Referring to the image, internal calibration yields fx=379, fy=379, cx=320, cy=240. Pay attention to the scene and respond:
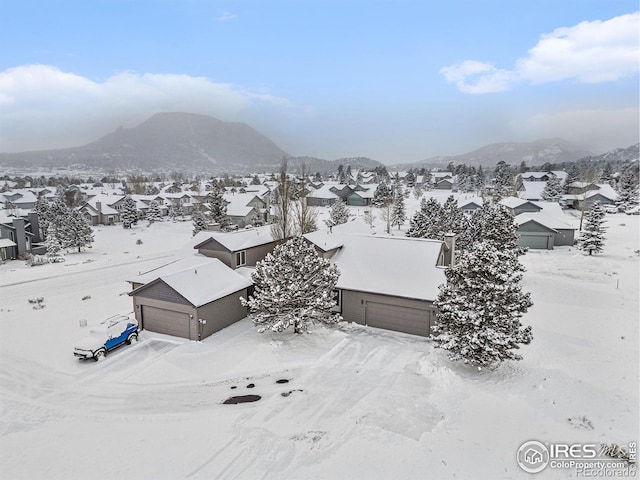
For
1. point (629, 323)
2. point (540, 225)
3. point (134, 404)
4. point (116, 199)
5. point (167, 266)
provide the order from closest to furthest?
point (134, 404) < point (629, 323) < point (167, 266) < point (540, 225) < point (116, 199)

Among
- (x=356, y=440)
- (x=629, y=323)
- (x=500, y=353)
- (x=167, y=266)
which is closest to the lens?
(x=356, y=440)

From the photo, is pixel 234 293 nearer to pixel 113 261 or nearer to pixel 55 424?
pixel 55 424

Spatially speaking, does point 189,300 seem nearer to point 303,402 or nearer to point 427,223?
point 303,402

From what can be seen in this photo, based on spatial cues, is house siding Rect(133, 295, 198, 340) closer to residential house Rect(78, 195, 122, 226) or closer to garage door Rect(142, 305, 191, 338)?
garage door Rect(142, 305, 191, 338)

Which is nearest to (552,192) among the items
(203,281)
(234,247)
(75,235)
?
(234,247)

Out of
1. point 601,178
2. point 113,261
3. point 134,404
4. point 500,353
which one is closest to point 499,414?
point 500,353

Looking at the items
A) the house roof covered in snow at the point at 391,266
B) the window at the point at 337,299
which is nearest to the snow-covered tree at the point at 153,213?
the house roof covered in snow at the point at 391,266
